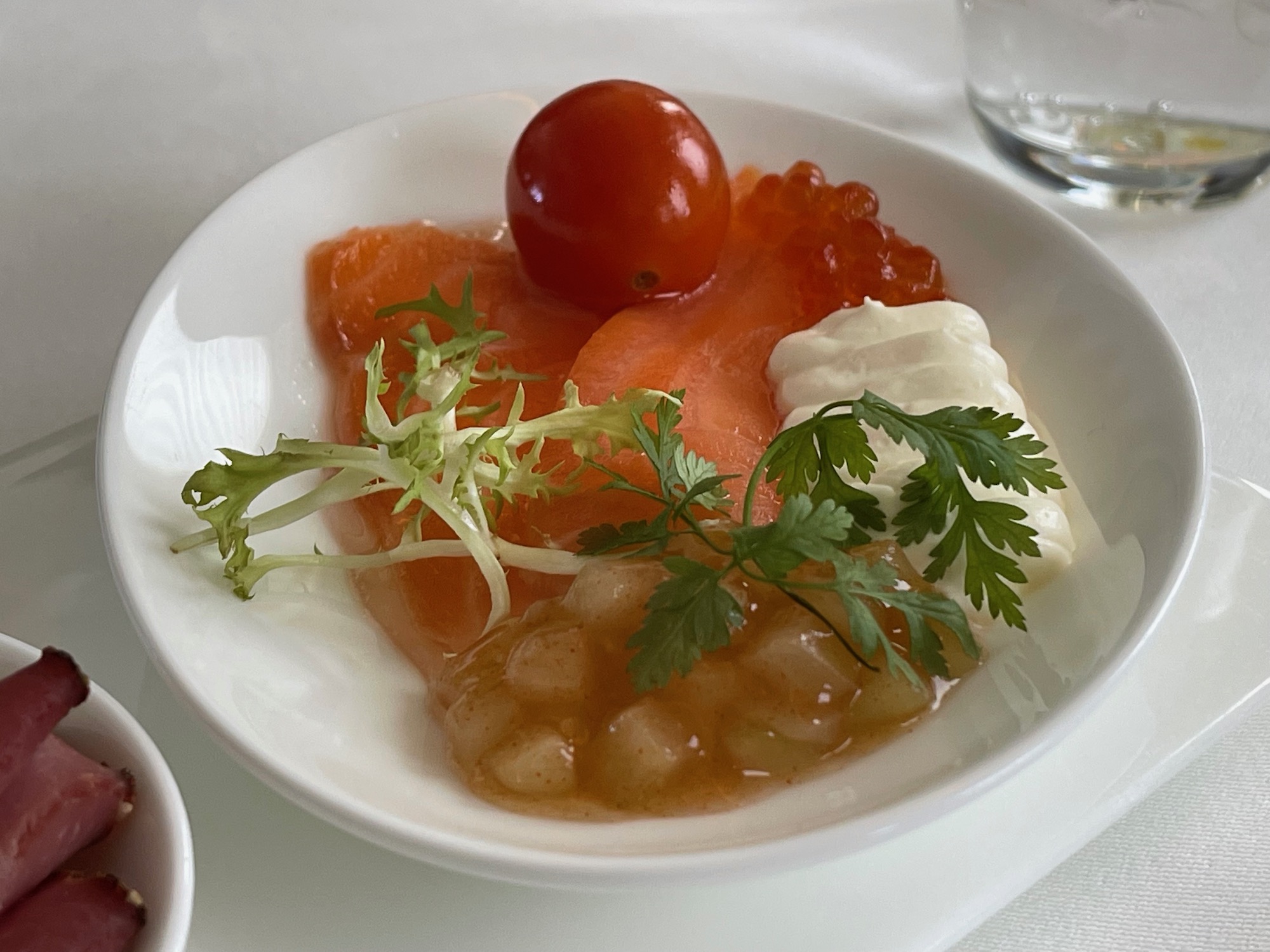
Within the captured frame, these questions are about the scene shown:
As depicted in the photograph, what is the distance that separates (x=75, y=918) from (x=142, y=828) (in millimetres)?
101

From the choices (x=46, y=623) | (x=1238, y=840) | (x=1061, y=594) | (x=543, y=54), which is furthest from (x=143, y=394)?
(x=543, y=54)

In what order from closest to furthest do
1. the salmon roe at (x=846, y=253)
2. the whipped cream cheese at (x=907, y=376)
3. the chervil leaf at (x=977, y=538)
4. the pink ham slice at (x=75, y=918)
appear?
the pink ham slice at (x=75, y=918) → the chervil leaf at (x=977, y=538) → the whipped cream cheese at (x=907, y=376) → the salmon roe at (x=846, y=253)

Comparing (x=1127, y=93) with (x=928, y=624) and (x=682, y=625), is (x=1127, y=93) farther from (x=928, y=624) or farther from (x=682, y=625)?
(x=682, y=625)

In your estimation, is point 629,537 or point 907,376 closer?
point 629,537

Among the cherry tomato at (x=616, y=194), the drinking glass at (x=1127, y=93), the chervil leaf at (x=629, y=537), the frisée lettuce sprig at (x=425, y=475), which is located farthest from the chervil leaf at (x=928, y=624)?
the drinking glass at (x=1127, y=93)

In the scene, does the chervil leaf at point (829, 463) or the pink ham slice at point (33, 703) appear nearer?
the pink ham slice at point (33, 703)

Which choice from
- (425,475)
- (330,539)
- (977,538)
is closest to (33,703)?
(425,475)

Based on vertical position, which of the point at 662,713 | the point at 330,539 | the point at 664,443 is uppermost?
the point at 664,443

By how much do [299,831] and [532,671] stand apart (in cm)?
27

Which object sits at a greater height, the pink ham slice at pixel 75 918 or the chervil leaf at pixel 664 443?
the chervil leaf at pixel 664 443

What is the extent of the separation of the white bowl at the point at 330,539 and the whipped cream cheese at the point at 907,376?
0.07 metres

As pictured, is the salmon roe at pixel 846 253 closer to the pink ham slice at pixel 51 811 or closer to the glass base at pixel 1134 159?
the glass base at pixel 1134 159

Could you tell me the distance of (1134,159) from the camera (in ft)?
6.77

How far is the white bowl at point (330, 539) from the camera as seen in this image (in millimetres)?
1014
